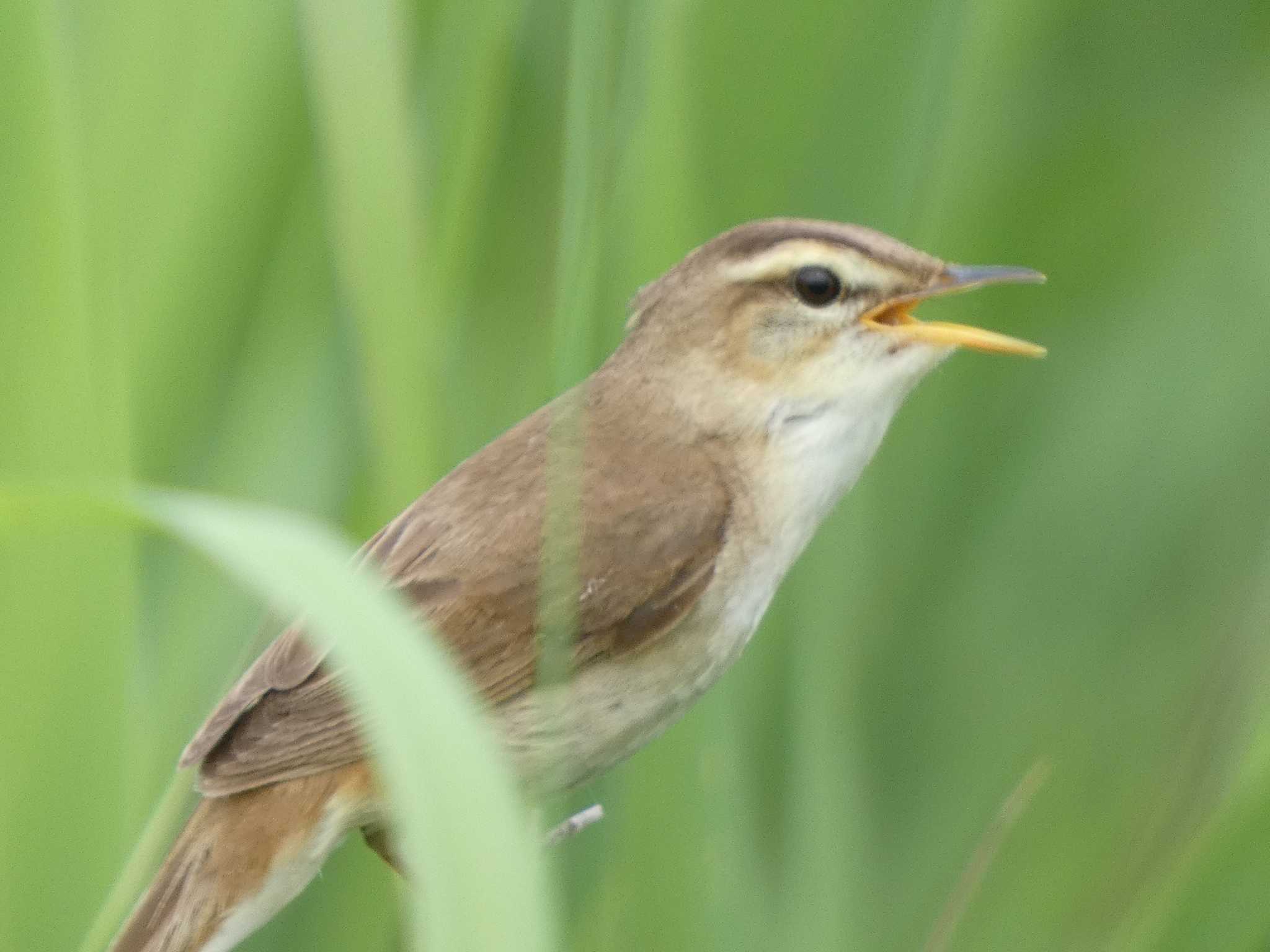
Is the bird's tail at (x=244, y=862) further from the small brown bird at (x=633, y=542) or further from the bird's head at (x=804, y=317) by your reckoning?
the bird's head at (x=804, y=317)

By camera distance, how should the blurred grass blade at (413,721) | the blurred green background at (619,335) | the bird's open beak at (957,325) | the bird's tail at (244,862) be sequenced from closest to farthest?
the blurred grass blade at (413,721)
the blurred green background at (619,335)
the bird's tail at (244,862)
the bird's open beak at (957,325)

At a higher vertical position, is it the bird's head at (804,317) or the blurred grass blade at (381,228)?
the blurred grass blade at (381,228)

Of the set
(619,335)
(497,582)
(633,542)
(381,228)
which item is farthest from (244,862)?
(381,228)

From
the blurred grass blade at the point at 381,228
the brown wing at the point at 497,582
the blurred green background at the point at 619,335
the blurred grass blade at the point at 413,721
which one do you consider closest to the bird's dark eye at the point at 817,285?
the blurred green background at the point at 619,335

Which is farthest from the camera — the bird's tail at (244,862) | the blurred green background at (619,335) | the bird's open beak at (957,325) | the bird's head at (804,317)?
the bird's head at (804,317)

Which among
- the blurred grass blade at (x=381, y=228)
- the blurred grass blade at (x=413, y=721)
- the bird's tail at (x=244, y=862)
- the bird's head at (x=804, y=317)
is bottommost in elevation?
the bird's tail at (x=244, y=862)

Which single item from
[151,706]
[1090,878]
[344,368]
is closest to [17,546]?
[151,706]
